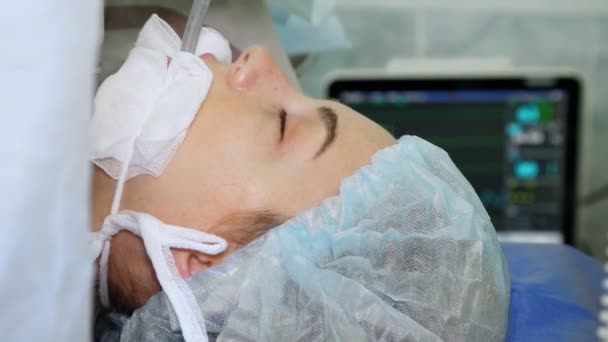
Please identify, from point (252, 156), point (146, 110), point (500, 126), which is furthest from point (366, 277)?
point (500, 126)

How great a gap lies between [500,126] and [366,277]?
0.69 metres

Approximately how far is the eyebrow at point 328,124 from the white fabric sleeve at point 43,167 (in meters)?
0.32

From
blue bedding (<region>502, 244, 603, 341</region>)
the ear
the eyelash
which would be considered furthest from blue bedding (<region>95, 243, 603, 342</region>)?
the eyelash

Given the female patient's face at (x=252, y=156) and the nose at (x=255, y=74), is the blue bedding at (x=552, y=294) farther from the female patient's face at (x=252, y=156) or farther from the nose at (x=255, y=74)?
the nose at (x=255, y=74)

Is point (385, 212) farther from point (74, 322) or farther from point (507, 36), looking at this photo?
point (507, 36)

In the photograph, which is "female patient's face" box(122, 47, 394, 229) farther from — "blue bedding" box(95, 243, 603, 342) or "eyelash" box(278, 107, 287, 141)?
"blue bedding" box(95, 243, 603, 342)

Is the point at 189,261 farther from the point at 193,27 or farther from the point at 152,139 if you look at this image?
the point at 193,27

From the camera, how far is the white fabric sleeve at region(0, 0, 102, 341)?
44cm

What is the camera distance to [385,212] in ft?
2.35

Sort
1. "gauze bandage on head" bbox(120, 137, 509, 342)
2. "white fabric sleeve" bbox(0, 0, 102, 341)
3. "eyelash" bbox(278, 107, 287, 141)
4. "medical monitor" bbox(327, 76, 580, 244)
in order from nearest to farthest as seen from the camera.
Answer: "white fabric sleeve" bbox(0, 0, 102, 341)
"gauze bandage on head" bbox(120, 137, 509, 342)
"eyelash" bbox(278, 107, 287, 141)
"medical monitor" bbox(327, 76, 580, 244)

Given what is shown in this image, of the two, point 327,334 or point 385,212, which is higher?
point 385,212

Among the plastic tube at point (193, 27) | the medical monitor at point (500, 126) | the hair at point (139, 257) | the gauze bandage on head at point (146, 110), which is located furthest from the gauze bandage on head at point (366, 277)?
the medical monitor at point (500, 126)

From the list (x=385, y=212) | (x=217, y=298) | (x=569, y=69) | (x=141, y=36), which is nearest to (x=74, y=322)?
(x=217, y=298)

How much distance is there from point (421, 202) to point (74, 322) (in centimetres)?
37
